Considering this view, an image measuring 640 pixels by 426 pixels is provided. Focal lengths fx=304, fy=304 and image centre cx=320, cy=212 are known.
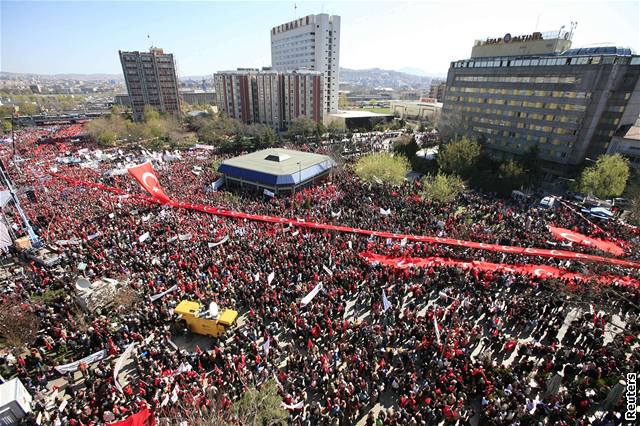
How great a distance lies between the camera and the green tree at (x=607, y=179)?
104 feet

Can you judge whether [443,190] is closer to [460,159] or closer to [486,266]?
[460,159]

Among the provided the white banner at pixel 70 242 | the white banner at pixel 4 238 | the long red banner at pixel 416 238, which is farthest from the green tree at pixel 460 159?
the white banner at pixel 4 238

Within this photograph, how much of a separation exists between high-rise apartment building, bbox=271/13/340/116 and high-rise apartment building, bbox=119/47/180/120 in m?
38.5

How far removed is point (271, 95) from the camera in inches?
3184

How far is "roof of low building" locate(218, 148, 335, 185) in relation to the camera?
35000 millimetres

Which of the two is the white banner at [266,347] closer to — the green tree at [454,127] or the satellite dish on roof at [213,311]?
the satellite dish on roof at [213,311]

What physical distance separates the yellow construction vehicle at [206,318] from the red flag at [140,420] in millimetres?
4768

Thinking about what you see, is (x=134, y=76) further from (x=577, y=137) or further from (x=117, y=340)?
(x=577, y=137)

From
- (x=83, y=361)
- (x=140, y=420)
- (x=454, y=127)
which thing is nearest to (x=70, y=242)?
(x=83, y=361)

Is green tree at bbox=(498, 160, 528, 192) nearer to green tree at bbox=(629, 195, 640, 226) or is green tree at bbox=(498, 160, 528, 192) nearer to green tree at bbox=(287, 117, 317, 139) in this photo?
green tree at bbox=(629, 195, 640, 226)

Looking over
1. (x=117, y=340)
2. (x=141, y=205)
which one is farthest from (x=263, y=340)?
(x=141, y=205)

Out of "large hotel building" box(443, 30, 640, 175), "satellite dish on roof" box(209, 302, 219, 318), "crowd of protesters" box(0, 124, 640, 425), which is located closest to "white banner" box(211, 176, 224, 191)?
"crowd of protesters" box(0, 124, 640, 425)

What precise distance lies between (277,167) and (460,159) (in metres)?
23.3

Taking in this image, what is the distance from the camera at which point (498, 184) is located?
117ft
